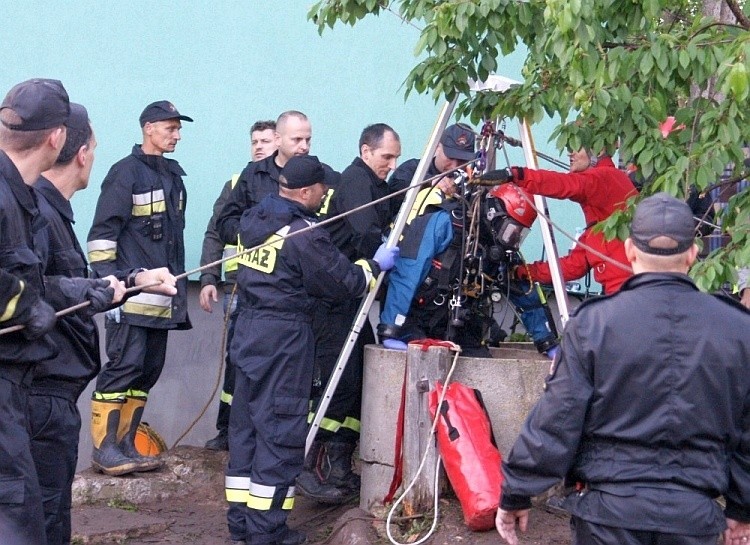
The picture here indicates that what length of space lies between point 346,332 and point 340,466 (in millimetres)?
803

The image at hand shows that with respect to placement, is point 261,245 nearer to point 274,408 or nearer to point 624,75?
point 274,408

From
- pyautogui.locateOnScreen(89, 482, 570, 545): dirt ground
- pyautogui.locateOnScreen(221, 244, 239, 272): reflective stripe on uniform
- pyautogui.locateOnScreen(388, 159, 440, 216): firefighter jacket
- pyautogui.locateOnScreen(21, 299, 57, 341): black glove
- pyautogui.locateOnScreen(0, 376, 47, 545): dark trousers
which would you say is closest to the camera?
pyautogui.locateOnScreen(0, 376, 47, 545): dark trousers

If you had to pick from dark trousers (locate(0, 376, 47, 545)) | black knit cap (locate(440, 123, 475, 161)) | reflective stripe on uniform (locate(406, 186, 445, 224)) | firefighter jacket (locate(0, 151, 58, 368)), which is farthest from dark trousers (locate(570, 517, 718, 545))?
black knit cap (locate(440, 123, 475, 161))

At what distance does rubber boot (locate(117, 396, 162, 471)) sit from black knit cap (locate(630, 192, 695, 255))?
163 inches

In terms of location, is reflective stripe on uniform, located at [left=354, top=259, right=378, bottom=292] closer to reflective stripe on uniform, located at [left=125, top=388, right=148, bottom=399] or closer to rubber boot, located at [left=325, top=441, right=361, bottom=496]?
rubber boot, located at [left=325, top=441, right=361, bottom=496]

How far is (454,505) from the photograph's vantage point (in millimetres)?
5992

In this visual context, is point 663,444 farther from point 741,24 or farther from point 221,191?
point 221,191

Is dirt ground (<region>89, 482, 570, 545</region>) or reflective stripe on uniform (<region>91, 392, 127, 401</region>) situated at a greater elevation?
reflective stripe on uniform (<region>91, 392, 127, 401</region>)

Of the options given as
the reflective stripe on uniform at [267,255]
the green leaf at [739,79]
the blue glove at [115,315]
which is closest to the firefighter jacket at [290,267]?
the reflective stripe on uniform at [267,255]

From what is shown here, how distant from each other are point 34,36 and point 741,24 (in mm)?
4994

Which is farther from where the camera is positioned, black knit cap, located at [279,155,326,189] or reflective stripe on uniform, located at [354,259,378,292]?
reflective stripe on uniform, located at [354,259,378,292]

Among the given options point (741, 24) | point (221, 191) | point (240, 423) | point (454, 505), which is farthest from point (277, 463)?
point (741, 24)

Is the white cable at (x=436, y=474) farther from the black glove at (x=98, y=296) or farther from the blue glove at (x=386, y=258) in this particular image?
the black glove at (x=98, y=296)

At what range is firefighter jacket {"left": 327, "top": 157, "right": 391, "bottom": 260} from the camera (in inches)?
265
